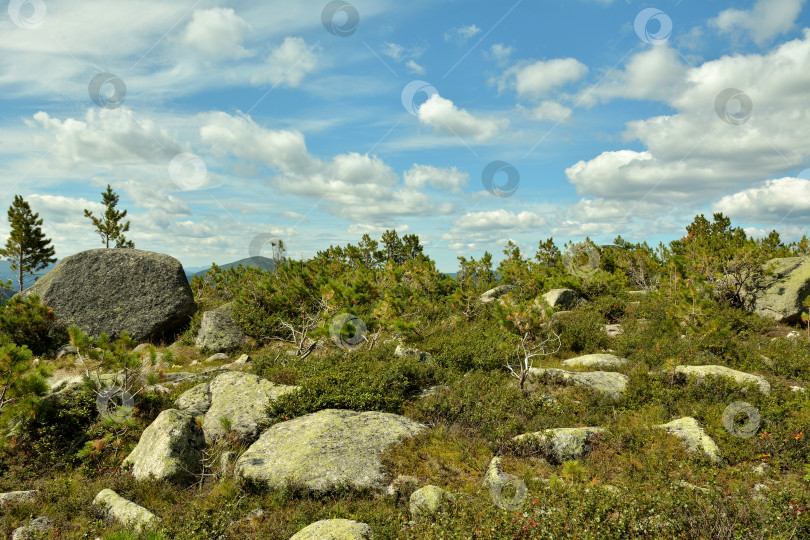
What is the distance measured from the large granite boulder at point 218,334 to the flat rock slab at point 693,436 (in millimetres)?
16102

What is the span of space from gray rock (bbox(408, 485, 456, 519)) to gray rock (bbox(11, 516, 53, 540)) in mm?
5561

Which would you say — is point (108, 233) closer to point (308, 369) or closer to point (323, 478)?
point (308, 369)

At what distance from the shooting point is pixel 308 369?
39.7ft

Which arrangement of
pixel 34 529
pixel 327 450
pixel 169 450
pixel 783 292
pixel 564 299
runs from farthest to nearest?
pixel 564 299
pixel 783 292
pixel 169 450
pixel 327 450
pixel 34 529

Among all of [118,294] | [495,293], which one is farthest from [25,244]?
[495,293]

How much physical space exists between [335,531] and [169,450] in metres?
4.14

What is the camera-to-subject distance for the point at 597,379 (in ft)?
36.4

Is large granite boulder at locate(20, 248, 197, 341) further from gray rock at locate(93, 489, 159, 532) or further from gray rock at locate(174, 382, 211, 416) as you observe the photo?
gray rock at locate(93, 489, 159, 532)

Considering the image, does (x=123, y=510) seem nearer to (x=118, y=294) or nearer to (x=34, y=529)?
(x=34, y=529)

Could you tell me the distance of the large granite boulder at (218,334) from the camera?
18172 millimetres

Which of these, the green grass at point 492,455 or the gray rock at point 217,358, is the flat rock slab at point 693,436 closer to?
the green grass at point 492,455

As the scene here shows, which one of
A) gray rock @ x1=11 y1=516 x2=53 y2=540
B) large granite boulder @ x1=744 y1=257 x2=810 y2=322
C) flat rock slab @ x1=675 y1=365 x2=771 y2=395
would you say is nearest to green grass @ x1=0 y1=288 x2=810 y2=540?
gray rock @ x1=11 y1=516 x2=53 y2=540

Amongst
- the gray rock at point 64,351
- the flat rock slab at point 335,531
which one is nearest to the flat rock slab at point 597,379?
the flat rock slab at point 335,531

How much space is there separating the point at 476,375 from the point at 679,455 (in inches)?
199
